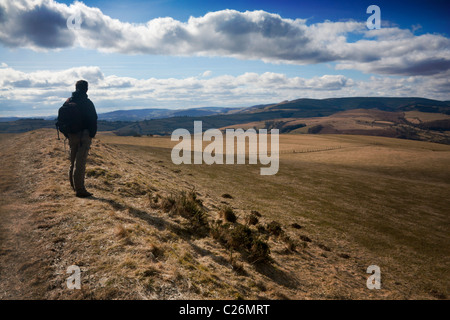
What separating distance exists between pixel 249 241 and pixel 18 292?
892 centimetres

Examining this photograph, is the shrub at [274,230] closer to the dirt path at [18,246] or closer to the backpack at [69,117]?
the dirt path at [18,246]

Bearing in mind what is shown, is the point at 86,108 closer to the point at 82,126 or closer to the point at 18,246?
the point at 82,126

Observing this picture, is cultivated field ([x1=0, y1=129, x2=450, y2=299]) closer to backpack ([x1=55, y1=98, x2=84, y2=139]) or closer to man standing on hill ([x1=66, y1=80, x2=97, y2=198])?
man standing on hill ([x1=66, y1=80, x2=97, y2=198])

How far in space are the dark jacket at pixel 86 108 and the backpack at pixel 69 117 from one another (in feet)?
0.66

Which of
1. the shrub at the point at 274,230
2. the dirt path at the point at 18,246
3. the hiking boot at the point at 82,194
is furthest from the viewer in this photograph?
the shrub at the point at 274,230

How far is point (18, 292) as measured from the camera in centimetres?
570

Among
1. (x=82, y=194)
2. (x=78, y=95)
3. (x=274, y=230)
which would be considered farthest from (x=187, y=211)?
(x=78, y=95)

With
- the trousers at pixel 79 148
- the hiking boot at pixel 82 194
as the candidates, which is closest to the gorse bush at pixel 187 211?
the hiking boot at pixel 82 194

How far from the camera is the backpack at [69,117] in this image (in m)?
10.8

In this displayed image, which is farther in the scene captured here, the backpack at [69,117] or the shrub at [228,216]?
the shrub at [228,216]

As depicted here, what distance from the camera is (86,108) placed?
36.2ft

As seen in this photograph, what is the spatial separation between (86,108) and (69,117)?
0.83 meters

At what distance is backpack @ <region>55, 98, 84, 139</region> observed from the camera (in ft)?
35.3
